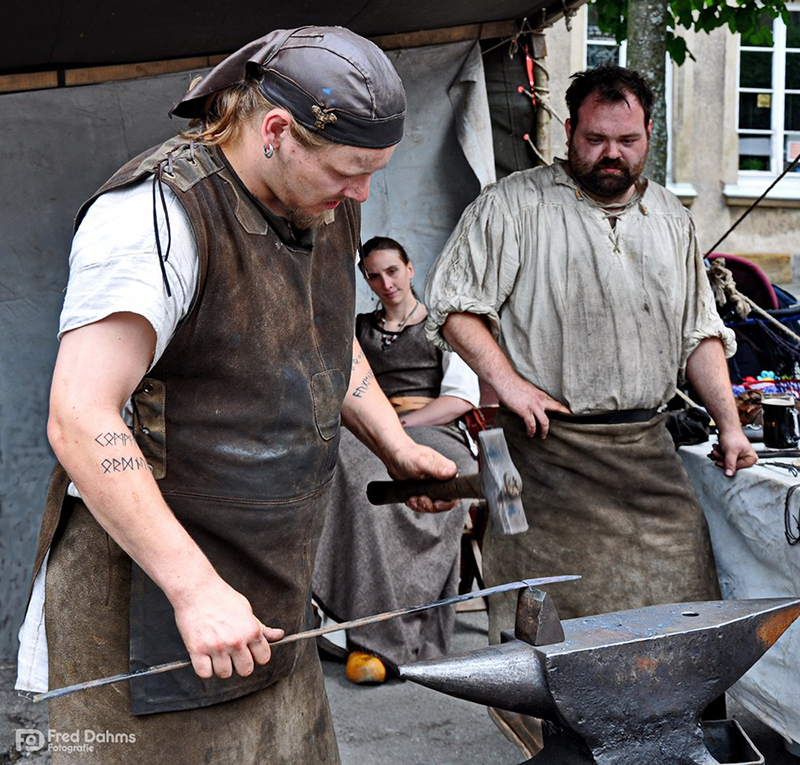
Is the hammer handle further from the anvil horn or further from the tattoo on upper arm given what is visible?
the tattoo on upper arm

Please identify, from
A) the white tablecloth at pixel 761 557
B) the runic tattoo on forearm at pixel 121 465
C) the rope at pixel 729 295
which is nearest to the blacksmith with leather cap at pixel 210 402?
the runic tattoo on forearm at pixel 121 465

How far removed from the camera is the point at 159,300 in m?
1.51

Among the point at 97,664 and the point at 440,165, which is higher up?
the point at 440,165

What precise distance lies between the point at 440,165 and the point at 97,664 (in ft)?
9.79

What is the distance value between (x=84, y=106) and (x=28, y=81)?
0.65 ft

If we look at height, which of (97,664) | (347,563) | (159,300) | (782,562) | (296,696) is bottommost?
(347,563)

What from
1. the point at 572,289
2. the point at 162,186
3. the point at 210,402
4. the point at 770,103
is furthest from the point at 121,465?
the point at 770,103

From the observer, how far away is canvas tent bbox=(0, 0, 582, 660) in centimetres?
336

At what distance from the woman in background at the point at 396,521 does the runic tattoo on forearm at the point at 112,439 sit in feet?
8.27

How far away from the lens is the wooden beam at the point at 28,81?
346cm

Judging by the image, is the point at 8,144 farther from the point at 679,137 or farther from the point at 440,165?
the point at 679,137

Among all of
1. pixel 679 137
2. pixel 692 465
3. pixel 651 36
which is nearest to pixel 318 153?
pixel 692 465

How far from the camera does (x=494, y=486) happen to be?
200cm

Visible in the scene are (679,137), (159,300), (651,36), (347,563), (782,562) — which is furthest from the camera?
(679,137)
